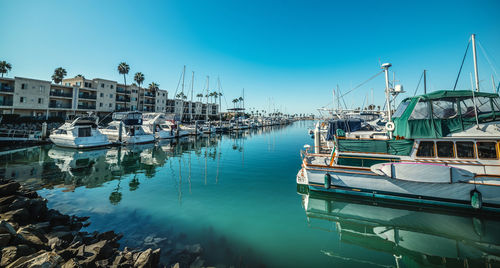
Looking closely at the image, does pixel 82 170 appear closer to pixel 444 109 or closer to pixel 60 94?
pixel 444 109

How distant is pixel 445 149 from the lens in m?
9.45

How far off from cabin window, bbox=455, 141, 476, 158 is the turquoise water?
284 centimetres

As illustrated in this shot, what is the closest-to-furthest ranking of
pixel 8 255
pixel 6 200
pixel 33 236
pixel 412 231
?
pixel 8 255 < pixel 33 236 < pixel 6 200 < pixel 412 231

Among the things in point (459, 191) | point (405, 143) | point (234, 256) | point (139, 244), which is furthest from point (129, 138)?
point (459, 191)

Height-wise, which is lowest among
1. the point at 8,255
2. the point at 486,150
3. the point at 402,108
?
the point at 8,255

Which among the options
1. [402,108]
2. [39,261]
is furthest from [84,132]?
[402,108]

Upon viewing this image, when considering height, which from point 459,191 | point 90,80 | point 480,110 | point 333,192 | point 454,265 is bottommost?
point 454,265

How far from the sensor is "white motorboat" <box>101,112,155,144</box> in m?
32.3

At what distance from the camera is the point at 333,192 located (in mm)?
11141

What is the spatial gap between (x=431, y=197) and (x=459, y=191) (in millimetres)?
1060

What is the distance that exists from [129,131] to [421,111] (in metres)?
38.8

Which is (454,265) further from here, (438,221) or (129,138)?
(129,138)

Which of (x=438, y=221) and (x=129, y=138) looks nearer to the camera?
(x=438, y=221)

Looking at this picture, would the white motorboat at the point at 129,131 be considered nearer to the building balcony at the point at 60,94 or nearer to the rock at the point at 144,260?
the building balcony at the point at 60,94
